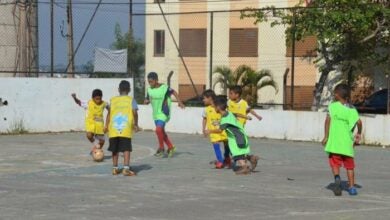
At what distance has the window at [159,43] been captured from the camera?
145 ft

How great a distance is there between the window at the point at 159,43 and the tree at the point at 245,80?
34.7ft

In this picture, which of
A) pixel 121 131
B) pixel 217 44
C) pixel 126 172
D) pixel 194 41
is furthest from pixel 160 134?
pixel 217 44

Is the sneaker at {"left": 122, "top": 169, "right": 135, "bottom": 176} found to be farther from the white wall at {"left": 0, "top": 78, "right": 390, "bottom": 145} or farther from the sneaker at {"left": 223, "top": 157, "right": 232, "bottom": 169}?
the white wall at {"left": 0, "top": 78, "right": 390, "bottom": 145}

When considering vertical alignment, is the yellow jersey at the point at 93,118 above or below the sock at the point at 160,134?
above

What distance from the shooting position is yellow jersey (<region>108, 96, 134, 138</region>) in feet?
43.3

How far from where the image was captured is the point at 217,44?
4347cm

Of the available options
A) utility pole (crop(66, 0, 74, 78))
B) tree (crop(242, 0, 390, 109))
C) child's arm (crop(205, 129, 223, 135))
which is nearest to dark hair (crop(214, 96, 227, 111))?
child's arm (crop(205, 129, 223, 135))

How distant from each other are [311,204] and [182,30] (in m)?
32.6

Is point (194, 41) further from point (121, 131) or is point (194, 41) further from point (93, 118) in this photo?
point (121, 131)

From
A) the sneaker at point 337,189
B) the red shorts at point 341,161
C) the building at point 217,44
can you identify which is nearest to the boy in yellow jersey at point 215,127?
the red shorts at point 341,161

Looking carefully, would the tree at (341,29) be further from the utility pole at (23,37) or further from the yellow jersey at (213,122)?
the yellow jersey at (213,122)

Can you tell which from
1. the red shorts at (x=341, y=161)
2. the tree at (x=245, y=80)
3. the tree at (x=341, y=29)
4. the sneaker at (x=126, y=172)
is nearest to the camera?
the red shorts at (x=341, y=161)

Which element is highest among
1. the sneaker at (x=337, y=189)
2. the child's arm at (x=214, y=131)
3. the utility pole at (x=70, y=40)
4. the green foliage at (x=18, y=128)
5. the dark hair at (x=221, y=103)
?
the utility pole at (x=70, y=40)

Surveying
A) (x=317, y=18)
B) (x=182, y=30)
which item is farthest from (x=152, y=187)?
(x=182, y=30)
